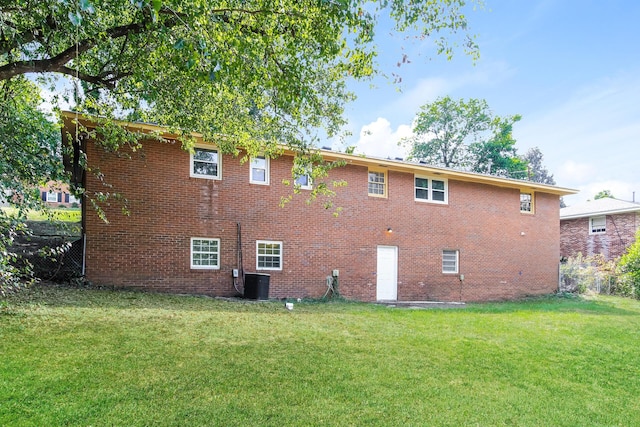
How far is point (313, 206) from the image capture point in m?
12.9

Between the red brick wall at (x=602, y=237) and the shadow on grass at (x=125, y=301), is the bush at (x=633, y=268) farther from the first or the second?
the shadow on grass at (x=125, y=301)

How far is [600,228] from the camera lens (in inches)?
889

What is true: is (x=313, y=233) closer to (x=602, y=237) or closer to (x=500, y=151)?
(x=602, y=237)

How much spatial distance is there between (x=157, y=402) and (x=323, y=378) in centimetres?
197

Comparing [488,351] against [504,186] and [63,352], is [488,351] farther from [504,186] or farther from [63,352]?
[504,186]

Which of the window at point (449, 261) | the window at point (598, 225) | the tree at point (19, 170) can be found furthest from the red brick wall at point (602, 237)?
the tree at point (19, 170)

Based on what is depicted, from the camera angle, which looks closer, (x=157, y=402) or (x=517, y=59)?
(x=157, y=402)

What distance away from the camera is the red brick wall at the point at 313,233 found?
10438 mm

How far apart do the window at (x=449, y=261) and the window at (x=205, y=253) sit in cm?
916

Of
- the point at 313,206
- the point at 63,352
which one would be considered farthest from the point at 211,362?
the point at 313,206

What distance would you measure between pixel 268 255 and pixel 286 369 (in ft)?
23.8

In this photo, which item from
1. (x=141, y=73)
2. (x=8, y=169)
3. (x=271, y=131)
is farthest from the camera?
(x=271, y=131)

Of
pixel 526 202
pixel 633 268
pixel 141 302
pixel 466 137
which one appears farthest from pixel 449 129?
pixel 141 302

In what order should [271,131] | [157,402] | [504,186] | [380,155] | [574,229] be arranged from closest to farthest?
[157,402] → [271,131] → [380,155] → [504,186] → [574,229]
